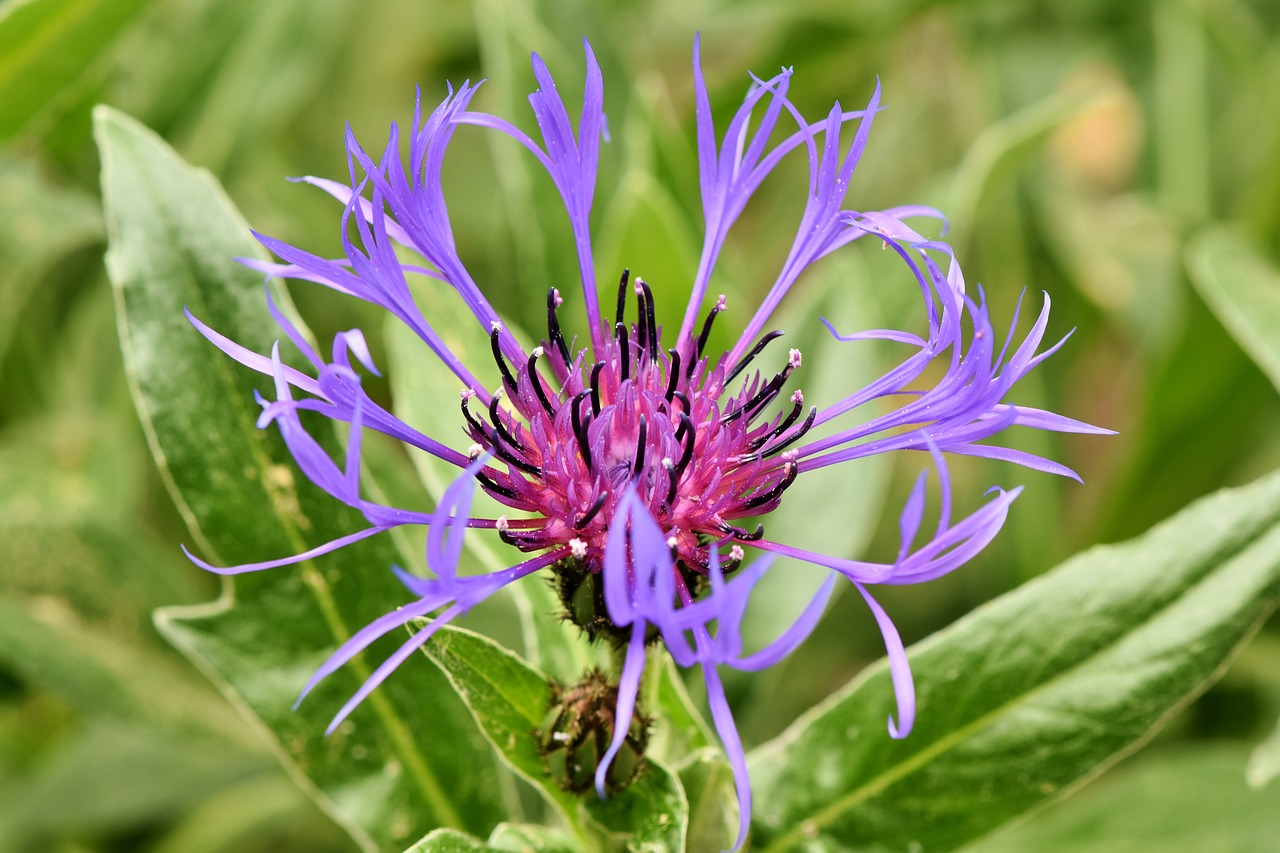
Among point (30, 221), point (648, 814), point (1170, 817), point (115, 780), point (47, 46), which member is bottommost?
point (1170, 817)

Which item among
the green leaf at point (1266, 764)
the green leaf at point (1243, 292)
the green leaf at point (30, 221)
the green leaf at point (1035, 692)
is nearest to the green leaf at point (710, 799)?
the green leaf at point (1035, 692)

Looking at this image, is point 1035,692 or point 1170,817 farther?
point 1170,817

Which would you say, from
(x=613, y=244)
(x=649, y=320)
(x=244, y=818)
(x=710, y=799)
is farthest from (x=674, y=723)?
(x=244, y=818)

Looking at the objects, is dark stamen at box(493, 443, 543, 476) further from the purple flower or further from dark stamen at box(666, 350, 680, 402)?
dark stamen at box(666, 350, 680, 402)

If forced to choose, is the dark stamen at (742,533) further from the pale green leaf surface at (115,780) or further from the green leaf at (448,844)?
the pale green leaf surface at (115,780)

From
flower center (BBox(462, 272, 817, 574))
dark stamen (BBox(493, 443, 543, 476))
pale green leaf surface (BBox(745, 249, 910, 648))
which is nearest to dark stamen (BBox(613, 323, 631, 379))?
flower center (BBox(462, 272, 817, 574))

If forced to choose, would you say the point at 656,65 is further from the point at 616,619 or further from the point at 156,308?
the point at 616,619

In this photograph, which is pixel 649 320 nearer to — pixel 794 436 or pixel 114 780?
pixel 794 436
